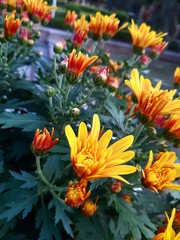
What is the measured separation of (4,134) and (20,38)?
40 cm

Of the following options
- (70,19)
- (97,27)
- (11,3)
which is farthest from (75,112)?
(70,19)

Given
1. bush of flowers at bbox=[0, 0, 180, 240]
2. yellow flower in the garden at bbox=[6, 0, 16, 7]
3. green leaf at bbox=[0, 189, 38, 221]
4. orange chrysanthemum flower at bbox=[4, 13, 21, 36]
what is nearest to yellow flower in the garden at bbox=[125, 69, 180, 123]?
bush of flowers at bbox=[0, 0, 180, 240]

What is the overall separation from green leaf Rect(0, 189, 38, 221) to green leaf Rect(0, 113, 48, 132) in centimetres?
17

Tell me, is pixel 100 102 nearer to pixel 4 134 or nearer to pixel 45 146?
pixel 4 134

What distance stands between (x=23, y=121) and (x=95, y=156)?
12.9 inches

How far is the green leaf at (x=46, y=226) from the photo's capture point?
994 mm

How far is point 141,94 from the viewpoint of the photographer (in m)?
0.98

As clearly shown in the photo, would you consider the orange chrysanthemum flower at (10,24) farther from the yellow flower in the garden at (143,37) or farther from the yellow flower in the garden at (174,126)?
the yellow flower in the garden at (174,126)

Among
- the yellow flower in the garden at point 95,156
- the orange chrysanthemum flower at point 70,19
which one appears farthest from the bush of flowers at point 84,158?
the orange chrysanthemum flower at point 70,19

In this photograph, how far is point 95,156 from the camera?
790 mm

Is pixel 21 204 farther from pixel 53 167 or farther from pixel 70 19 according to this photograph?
pixel 70 19

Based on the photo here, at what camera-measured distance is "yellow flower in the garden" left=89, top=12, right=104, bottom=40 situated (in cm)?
148

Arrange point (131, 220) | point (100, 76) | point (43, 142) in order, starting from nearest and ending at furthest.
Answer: point (43, 142) < point (131, 220) < point (100, 76)

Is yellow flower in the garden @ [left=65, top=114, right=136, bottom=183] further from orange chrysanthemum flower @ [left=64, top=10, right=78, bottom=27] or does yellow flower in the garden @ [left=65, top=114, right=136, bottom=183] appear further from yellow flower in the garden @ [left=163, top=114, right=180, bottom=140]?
orange chrysanthemum flower @ [left=64, top=10, right=78, bottom=27]
